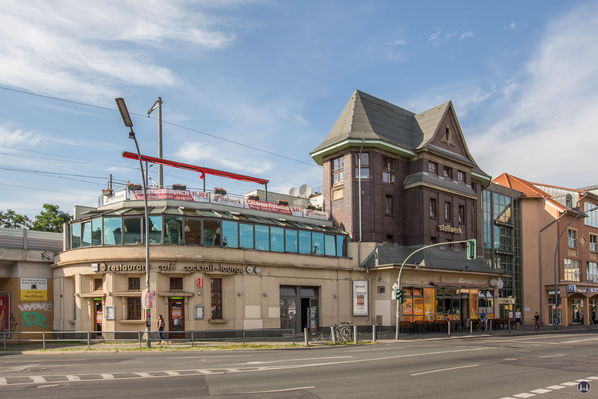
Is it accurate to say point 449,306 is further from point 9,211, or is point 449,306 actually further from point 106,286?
point 9,211

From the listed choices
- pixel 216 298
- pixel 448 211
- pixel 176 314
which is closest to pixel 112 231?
pixel 176 314

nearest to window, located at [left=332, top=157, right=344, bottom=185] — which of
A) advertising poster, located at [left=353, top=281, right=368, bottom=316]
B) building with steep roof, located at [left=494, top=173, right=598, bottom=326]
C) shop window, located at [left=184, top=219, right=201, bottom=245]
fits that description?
advertising poster, located at [left=353, top=281, right=368, bottom=316]

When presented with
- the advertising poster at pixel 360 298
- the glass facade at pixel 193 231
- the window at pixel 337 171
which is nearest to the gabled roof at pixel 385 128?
the window at pixel 337 171

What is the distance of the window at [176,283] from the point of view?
1109 inches

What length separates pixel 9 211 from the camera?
173ft

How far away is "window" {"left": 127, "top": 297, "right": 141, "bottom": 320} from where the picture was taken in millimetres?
27641

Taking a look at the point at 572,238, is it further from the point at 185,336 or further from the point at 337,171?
the point at 185,336

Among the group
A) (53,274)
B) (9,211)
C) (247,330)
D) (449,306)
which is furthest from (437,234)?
(9,211)

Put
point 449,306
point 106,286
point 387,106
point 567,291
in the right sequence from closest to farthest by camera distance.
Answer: point 106,286 < point 449,306 < point 387,106 < point 567,291

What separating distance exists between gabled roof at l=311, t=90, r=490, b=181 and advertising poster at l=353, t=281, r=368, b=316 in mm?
10413

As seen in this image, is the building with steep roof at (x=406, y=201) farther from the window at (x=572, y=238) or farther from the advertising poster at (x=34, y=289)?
the advertising poster at (x=34, y=289)

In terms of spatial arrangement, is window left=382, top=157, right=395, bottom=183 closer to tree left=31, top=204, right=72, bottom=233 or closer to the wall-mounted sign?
the wall-mounted sign

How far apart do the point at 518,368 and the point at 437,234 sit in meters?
24.3

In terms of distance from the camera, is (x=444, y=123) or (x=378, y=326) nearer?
(x=378, y=326)
